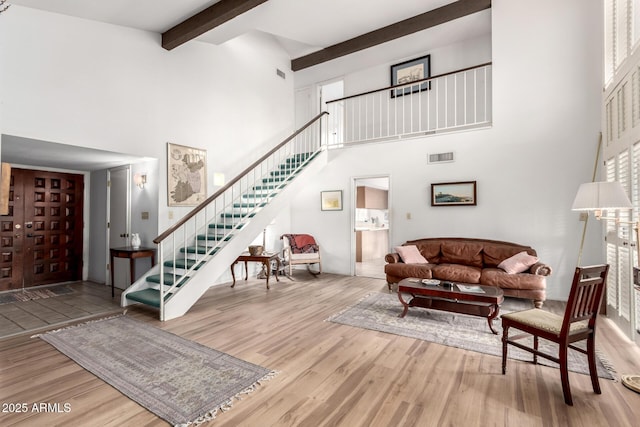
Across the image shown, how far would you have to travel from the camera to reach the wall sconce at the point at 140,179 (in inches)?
214

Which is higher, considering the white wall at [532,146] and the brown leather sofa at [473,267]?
the white wall at [532,146]

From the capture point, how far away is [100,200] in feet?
20.5

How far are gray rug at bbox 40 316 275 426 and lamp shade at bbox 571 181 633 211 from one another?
10.7 feet

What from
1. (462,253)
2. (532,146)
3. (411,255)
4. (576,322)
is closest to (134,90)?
(411,255)

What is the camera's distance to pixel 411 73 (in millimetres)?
6887

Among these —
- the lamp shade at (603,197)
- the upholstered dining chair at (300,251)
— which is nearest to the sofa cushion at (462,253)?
the lamp shade at (603,197)

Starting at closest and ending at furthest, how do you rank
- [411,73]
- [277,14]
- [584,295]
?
1. [584,295]
2. [277,14]
3. [411,73]

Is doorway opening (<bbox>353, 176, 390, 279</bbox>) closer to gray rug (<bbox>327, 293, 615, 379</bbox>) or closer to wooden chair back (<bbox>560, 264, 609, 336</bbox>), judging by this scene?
gray rug (<bbox>327, 293, 615, 379</bbox>)

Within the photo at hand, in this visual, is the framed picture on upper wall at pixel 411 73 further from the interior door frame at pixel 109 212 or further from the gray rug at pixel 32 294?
the gray rug at pixel 32 294

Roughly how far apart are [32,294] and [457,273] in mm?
6803

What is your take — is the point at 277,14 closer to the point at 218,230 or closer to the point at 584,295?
the point at 218,230

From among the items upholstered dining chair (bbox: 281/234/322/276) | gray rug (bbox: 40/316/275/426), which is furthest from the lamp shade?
upholstered dining chair (bbox: 281/234/322/276)

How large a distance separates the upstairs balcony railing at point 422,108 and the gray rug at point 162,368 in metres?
5.11

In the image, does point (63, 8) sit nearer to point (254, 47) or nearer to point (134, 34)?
point (134, 34)
